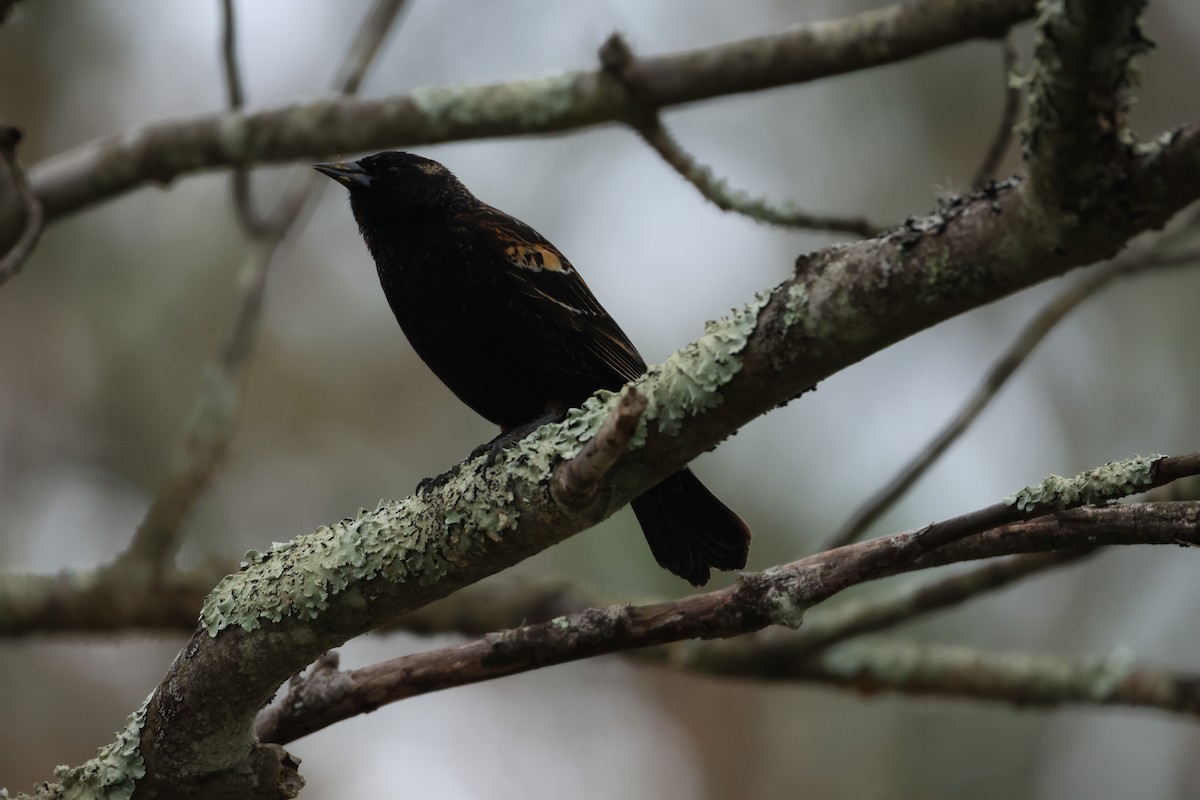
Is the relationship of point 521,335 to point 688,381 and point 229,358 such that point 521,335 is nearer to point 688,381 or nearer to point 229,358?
point 229,358

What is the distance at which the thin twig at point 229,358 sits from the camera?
4.39 metres

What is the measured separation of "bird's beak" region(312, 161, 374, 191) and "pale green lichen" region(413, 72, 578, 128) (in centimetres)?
32

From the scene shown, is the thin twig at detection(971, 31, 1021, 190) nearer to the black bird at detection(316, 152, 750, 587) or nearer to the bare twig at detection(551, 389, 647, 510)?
the black bird at detection(316, 152, 750, 587)

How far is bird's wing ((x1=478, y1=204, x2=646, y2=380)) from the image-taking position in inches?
145

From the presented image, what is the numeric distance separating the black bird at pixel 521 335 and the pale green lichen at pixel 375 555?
3.70ft

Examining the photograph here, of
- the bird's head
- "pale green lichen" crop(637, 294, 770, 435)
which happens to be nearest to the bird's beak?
the bird's head

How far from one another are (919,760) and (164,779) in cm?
590

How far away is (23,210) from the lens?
372cm

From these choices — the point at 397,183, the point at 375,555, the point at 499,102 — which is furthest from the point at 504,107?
the point at 375,555

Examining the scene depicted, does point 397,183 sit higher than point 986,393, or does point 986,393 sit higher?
point 397,183

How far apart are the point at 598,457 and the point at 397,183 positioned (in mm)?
2319

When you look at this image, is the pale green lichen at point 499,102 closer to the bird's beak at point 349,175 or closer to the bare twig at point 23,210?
the bird's beak at point 349,175

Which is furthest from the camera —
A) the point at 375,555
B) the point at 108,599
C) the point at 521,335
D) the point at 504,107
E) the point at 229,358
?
the point at 229,358

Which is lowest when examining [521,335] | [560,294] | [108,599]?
[108,599]
